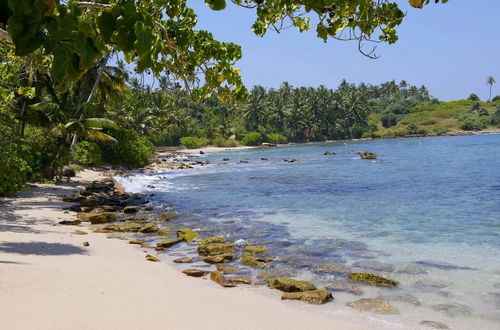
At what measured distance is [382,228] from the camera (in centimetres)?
1466

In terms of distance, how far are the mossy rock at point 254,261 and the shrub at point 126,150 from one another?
100ft

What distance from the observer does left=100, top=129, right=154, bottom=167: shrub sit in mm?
39622

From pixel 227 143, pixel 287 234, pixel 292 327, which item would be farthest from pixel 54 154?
pixel 227 143

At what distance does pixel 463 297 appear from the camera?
794cm

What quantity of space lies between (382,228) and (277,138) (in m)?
84.4

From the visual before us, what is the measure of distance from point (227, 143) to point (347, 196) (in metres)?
67.8

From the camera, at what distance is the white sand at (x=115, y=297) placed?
501 cm

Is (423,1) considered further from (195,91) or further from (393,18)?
(195,91)

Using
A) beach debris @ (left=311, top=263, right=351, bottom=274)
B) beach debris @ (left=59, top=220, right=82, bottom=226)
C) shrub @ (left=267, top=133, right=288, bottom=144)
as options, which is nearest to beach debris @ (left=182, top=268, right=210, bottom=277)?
A: beach debris @ (left=311, top=263, right=351, bottom=274)

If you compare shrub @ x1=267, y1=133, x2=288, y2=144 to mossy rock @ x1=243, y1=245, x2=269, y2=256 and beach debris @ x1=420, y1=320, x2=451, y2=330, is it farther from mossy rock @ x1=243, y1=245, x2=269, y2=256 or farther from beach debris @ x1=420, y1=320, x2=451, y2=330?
beach debris @ x1=420, y1=320, x2=451, y2=330

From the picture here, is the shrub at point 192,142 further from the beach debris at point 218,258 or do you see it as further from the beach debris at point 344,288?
the beach debris at point 344,288

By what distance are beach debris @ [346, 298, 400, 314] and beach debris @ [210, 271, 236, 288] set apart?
2207 millimetres

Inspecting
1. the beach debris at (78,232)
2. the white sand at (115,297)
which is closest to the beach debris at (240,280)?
the white sand at (115,297)

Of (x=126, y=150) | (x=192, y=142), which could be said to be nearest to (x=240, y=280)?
(x=126, y=150)
